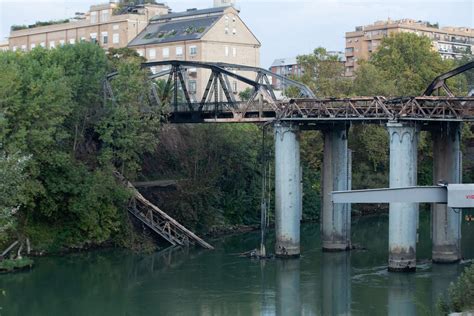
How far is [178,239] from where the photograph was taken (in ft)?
207

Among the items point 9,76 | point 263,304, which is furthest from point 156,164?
Answer: point 263,304

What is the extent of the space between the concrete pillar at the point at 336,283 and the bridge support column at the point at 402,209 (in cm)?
268

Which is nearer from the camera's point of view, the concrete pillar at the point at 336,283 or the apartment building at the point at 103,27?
the concrete pillar at the point at 336,283

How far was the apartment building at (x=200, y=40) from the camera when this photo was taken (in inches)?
4112

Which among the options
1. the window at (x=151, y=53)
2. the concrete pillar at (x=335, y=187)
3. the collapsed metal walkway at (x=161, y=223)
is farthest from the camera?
the window at (x=151, y=53)

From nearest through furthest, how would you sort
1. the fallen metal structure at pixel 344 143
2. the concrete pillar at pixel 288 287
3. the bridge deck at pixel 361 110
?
the concrete pillar at pixel 288 287, the fallen metal structure at pixel 344 143, the bridge deck at pixel 361 110

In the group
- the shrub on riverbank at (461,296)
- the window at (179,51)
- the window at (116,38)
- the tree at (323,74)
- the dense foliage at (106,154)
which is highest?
the window at (116,38)

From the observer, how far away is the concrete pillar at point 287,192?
57219 mm

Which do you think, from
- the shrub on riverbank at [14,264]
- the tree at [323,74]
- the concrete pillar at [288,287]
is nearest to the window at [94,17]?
the tree at [323,74]

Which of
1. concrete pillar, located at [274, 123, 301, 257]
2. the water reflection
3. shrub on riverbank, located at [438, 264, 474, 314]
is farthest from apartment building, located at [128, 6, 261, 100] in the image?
shrub on riverbank, located at [438, 264, 474, 314]

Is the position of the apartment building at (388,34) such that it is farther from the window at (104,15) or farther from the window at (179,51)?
the window at (179,51)

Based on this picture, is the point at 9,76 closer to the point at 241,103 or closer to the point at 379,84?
the point at 241,103

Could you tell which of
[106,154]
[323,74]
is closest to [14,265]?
[106,154]

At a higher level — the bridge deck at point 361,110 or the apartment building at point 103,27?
the apartment building at point 103,27
